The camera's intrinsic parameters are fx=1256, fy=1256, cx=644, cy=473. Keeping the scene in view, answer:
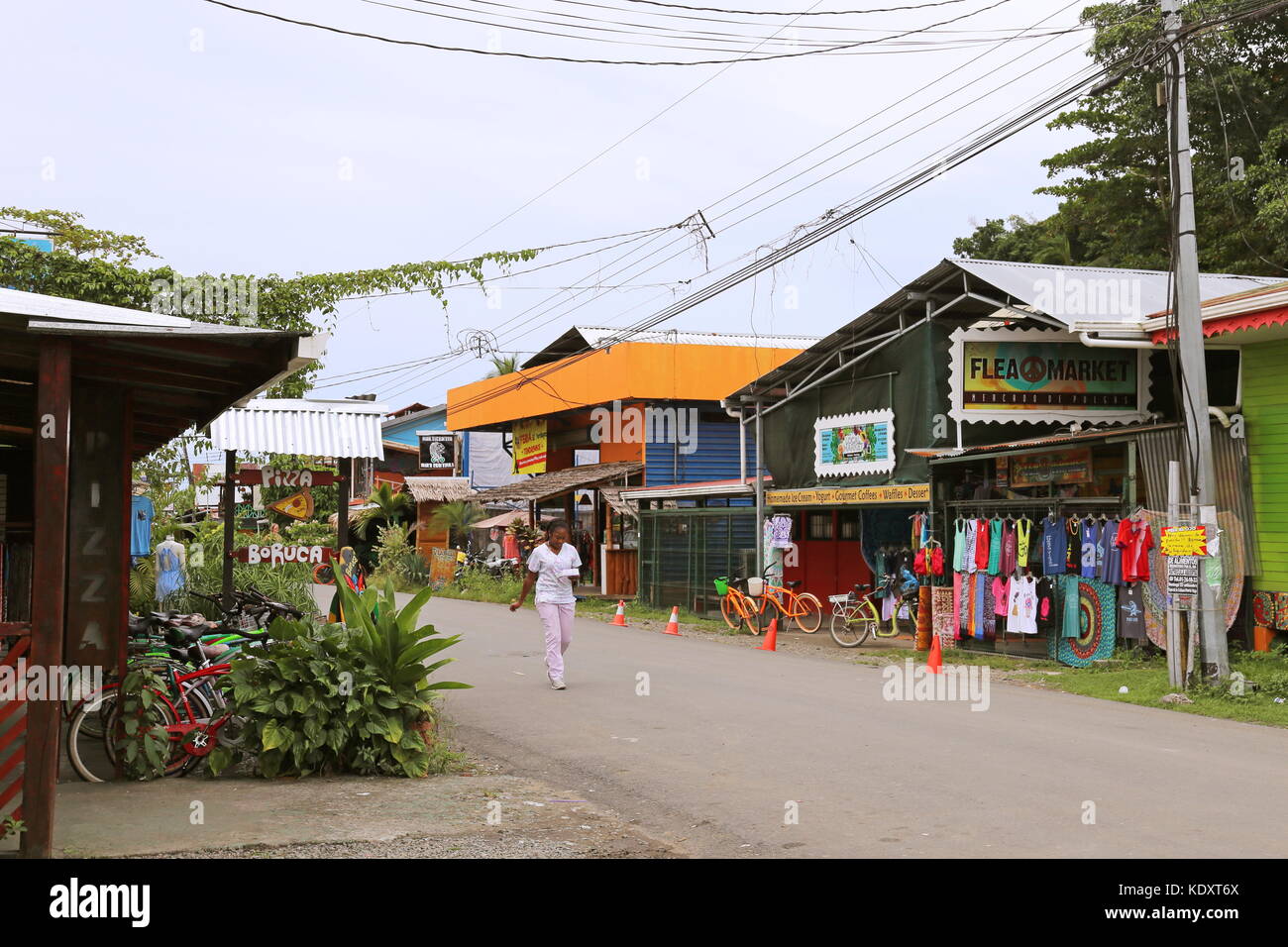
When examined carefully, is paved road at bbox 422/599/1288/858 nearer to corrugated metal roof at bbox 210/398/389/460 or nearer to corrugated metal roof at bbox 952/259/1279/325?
corrugated metal roof at bbox 210/398/389/460

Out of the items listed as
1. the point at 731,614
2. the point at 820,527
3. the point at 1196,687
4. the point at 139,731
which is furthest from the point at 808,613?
the point at 139,731

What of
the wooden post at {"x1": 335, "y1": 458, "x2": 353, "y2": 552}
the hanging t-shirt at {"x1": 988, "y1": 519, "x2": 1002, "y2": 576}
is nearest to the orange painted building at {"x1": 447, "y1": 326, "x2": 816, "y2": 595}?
the hanging t-shirt at {"x1": 988, "y1": 519, "x2": 1002, "y2": 576}

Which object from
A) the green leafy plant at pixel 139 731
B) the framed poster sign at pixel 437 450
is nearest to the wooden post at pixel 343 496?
the green leafy plant at pixel 139 731

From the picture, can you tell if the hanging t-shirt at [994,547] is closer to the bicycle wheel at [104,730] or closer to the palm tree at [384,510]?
the bicycle wheel at [104,730]

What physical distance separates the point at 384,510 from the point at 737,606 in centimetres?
2850

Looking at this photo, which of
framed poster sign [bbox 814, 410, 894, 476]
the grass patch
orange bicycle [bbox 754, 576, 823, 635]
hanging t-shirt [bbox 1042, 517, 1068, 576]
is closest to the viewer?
the grass patch

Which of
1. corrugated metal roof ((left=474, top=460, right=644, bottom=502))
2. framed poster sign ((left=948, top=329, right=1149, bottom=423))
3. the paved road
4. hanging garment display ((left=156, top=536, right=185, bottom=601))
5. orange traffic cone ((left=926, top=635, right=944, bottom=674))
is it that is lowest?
the paved road

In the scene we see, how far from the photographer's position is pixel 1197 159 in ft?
91.6

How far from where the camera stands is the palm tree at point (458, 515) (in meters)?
45.8

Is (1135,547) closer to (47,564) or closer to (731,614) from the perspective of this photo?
(731,614)

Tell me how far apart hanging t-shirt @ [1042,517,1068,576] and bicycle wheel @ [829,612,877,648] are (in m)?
4.19

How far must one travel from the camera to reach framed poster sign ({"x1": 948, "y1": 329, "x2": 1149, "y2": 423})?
60.8ft

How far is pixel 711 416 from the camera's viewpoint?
1364 inches
